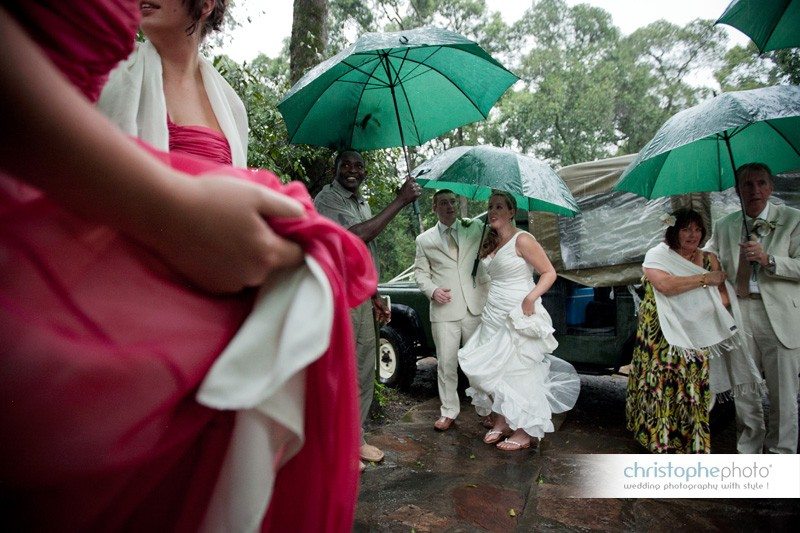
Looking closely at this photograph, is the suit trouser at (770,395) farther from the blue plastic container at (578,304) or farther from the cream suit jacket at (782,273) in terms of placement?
the blue plastic container at (578,304)

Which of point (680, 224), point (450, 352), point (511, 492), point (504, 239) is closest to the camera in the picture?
point (511, 492)

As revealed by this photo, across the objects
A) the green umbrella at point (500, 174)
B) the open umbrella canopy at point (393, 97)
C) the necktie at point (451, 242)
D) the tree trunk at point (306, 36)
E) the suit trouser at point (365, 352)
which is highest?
the tree trunk at point (306, 36)

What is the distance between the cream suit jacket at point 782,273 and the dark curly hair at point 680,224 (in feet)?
1.02

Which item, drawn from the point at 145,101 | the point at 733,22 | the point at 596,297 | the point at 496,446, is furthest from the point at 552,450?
the point at 145,101

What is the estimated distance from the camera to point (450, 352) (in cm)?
453

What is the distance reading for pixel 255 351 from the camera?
60 centimetres

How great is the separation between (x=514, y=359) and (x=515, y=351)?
0.07 m

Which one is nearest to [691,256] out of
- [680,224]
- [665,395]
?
[680,224]

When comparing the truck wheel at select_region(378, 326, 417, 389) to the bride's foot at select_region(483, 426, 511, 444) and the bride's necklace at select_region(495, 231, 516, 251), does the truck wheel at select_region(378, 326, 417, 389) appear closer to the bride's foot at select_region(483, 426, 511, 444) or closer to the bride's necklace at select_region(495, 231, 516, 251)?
the bride's foot at select_region(483, 426, 511, 444)

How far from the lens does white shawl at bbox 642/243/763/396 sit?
11.7 feet

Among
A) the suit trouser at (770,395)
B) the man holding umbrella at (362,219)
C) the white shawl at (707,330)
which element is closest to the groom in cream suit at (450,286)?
the man holding umbrella at (362,219)

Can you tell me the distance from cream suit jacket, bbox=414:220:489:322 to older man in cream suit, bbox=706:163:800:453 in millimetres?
2067

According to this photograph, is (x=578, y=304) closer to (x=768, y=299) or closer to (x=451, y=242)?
(x=451, y=242)

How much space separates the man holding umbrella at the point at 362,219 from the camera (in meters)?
3.39
